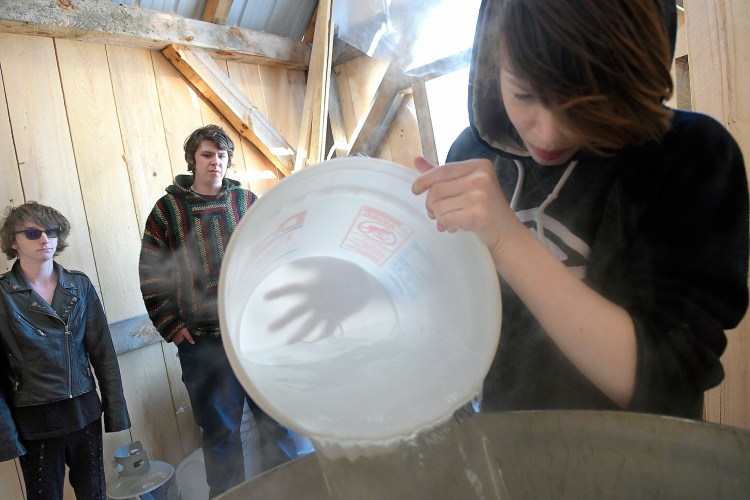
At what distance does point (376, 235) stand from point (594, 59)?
0.34 metres

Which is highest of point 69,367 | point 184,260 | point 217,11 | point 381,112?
point 217,11

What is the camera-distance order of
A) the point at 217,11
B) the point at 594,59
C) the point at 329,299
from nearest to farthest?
the point at 594,59 → the point at 329,299 → the point at 217,11

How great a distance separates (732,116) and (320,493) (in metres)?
1.00

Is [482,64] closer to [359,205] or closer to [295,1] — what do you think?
[359,205]

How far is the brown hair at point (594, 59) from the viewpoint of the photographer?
463mm

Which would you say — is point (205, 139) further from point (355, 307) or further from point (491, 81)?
point (491, 81)

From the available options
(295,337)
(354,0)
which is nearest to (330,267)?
(295,337)

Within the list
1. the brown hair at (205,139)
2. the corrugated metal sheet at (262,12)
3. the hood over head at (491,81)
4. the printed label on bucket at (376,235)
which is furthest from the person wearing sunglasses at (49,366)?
the hood over head at (491,81)

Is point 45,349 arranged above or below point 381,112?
below

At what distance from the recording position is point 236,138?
270 cm

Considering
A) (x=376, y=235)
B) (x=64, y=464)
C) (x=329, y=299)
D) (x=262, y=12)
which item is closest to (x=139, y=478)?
(x=64, y=464)

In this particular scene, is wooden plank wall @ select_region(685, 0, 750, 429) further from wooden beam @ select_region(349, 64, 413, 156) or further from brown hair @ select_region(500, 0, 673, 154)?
wooden beam @ select_region(349, 64, 413, 156)

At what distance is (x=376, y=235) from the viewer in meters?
0.71

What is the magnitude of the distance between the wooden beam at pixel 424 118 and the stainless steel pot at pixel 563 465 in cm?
200
